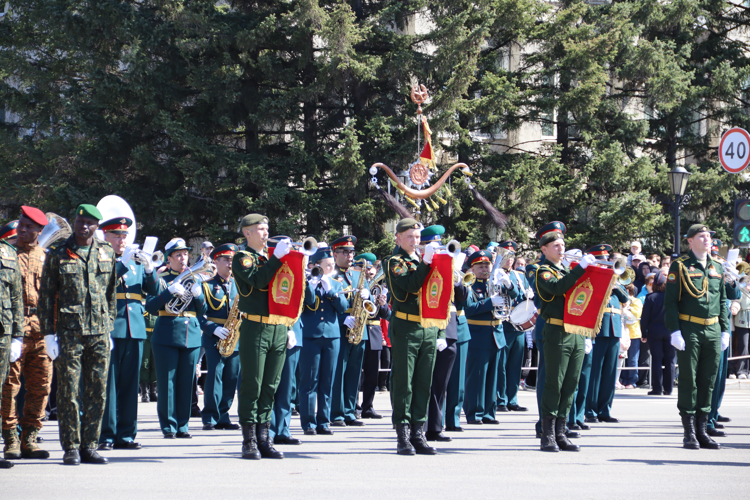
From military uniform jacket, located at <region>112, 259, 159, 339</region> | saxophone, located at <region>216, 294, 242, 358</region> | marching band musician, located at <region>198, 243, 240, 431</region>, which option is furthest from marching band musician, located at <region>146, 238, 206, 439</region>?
marching band musician, located at <region>198, 243, 240, 431</region>

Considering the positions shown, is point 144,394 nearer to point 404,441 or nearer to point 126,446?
point 126,446

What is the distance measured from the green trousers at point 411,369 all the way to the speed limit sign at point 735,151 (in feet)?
25.5

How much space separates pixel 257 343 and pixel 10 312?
2075 mm

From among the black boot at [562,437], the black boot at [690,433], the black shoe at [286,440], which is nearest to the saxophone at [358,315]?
the black shoe at [286,440]

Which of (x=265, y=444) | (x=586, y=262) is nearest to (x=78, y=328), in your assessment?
(x=265, y=444)

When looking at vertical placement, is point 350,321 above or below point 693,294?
below

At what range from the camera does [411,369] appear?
8.41 metres

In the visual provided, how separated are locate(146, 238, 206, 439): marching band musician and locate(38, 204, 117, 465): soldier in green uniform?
6.09ft

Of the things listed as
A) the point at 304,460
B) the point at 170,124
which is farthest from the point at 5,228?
the point at 170,124

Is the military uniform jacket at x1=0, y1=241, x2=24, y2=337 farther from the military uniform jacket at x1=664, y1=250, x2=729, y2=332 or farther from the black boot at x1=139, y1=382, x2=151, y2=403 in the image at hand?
the black boot at x1=139, y1=382, x2=151, y2=403

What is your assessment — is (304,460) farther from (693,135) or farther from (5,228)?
(693,135)

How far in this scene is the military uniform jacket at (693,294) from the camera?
9273mm

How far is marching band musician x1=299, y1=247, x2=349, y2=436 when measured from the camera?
1037 centimetres

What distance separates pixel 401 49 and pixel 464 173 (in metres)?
3.62
